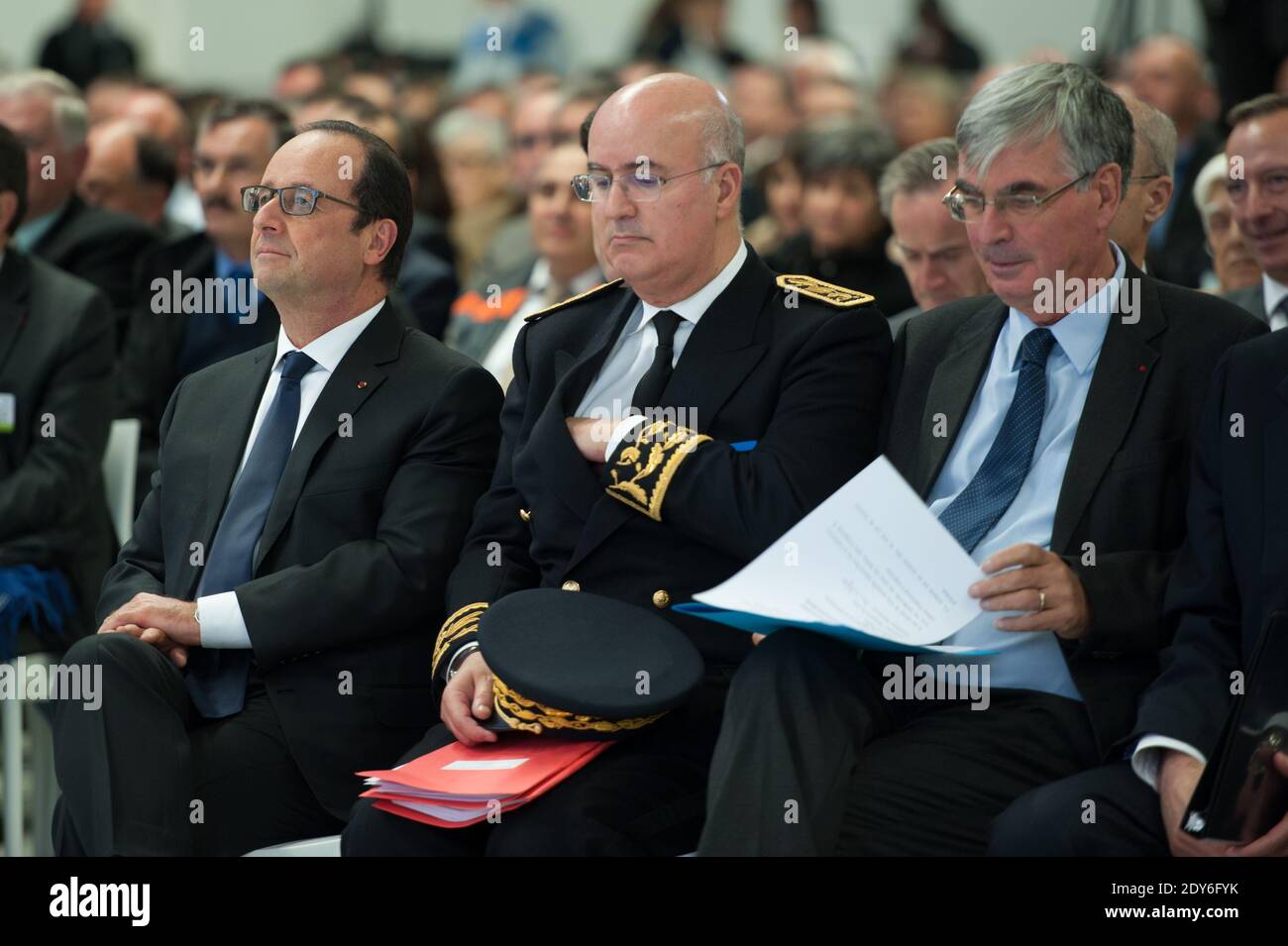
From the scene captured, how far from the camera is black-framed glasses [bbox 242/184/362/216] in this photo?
3.37m

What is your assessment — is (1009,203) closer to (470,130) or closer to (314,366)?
(314,366)

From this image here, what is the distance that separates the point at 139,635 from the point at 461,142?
4.57 meters

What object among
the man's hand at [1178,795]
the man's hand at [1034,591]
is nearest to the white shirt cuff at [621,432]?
the man's hand at [1034,591]

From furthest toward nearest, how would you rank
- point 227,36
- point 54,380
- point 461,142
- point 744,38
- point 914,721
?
point 227,36 < point 744,38 < point 461,142 < point 54,380 < point 914,721

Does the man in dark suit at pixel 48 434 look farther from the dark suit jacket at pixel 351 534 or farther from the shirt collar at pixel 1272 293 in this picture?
the shirt collar at pixel 1272 293

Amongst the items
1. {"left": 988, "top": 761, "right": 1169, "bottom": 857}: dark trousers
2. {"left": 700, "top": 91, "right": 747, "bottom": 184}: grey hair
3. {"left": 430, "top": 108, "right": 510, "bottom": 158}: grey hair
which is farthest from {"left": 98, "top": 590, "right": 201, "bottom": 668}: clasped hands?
{"left": 430, "top": 108, "right": 510, "bottom": 158}: grey hair

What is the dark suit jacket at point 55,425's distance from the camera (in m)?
4.10

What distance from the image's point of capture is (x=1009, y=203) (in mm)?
2971

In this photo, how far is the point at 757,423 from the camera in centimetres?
306

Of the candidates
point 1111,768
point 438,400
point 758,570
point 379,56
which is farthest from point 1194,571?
point 379,56

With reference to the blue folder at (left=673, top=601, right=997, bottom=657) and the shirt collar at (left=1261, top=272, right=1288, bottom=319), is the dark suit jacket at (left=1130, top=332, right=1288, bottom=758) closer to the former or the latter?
the blue folder at (left=673, top=601, right=997, bottom=657)

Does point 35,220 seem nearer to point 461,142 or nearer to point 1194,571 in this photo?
point 461,142

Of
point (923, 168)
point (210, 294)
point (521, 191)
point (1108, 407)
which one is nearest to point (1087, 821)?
point (1108, 407)

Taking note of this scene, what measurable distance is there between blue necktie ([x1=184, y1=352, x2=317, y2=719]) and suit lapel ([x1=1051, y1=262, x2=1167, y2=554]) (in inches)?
57.4
